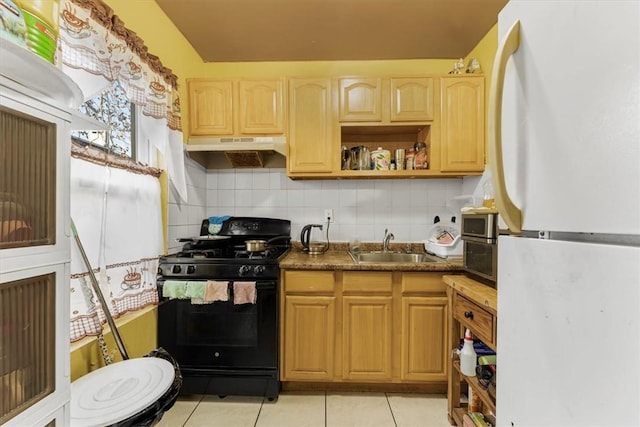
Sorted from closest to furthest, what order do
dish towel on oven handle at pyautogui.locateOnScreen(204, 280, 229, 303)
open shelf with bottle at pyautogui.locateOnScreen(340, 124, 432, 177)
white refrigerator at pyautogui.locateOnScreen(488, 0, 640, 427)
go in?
white refrigerator at pyautogui.locateOnScreen(488, 0, 640, 427), dish towel on oven handle at pyautogui.locateOnScreen(204, 280, 229, 303), open shelf with bottle at pyautogui.locateOnScreen(340, 124, 432, 177)

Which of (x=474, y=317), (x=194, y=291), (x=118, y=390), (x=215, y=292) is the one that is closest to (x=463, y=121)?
(x=474, y=317)

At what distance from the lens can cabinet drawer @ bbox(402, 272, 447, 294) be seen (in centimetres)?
191

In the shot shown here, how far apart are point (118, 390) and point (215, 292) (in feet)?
2.31

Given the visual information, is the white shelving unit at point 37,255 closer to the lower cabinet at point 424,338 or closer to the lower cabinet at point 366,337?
the lower cabinet at point 366,337

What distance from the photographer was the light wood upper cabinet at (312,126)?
2.27m

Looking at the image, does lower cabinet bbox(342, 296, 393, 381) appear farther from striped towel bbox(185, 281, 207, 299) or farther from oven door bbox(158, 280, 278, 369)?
striped towel bbox(185, 281, 207, 299)

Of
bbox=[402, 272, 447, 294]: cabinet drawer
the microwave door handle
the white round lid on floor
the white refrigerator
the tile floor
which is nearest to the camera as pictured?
the white refrigerator

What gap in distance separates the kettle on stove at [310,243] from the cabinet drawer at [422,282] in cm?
72

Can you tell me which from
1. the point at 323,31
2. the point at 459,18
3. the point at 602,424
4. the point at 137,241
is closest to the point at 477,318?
the point at 602,424

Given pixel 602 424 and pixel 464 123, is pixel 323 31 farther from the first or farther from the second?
pixel 602 424

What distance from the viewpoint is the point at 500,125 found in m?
0.59

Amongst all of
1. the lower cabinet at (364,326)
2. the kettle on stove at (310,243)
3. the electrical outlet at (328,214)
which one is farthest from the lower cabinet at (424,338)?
the electrical outlet at (328,214)

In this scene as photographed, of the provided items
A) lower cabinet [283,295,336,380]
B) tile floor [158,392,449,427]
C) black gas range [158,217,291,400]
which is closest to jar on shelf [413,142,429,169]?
lower cabinet [283,295,336,380]

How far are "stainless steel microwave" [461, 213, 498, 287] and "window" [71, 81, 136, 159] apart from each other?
1.97 m
